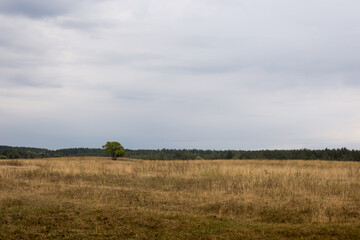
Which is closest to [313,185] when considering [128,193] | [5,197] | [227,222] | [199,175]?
[199,175]

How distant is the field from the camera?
33.6ft

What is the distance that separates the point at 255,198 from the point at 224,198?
1.46 meters

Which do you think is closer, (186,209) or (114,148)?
(186,209)

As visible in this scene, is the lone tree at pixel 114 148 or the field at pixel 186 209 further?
the lone tree at pixel 114 148

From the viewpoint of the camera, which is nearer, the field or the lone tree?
the field

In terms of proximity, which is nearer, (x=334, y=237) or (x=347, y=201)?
(x=334, y=237)

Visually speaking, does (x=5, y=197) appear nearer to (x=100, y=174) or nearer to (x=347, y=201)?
(x=100, y=174)

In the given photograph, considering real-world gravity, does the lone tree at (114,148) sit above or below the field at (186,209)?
above

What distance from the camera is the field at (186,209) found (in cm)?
1023

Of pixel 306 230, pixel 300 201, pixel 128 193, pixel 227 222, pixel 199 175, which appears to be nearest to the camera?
pixel 306 230

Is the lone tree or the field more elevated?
the lone tree

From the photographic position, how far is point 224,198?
1530 centimetres

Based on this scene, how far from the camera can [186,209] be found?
13.8 metres

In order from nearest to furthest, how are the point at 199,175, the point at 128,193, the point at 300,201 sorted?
the point at 300,201 < the point at 128,193 < the point at 199,175
